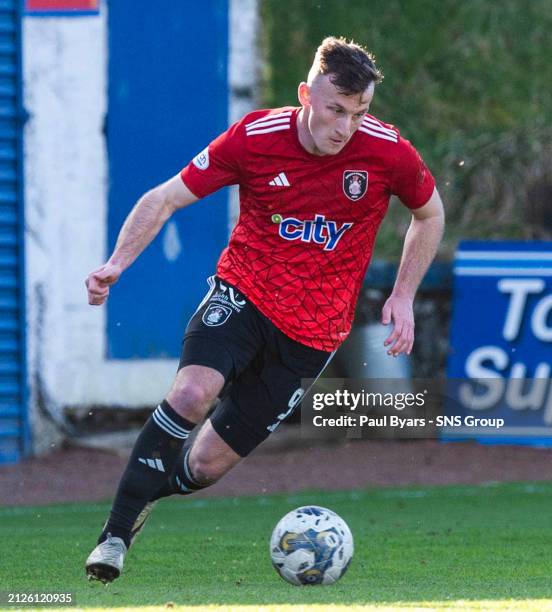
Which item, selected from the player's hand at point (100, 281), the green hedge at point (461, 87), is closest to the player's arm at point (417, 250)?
the player's hand at point (100, 281)

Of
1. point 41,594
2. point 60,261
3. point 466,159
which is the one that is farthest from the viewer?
point 466,159

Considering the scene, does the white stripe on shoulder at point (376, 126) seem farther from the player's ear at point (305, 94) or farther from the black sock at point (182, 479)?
the black sock at point (182, 479)

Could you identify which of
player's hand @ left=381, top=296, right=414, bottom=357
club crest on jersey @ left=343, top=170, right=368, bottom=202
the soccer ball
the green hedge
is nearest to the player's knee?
the soccer ball

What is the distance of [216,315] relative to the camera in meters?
6.52

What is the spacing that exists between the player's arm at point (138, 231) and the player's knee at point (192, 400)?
508 millimetres

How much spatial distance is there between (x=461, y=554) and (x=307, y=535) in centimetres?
152

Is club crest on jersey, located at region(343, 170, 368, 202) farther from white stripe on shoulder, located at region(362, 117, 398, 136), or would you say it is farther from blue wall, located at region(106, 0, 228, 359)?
blue wall, located at region(106, 0, 228, 359)

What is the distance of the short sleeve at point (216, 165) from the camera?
652 cm

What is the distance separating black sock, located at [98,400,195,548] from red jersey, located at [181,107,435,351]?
71 cm

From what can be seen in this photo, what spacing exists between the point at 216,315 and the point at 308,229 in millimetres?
575

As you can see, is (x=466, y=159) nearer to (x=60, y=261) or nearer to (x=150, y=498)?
(x=60, y=261)

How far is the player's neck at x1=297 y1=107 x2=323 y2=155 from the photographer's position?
657 cm

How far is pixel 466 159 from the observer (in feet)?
42.6

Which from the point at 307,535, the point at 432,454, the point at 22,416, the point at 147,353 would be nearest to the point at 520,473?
the point at 432,454
